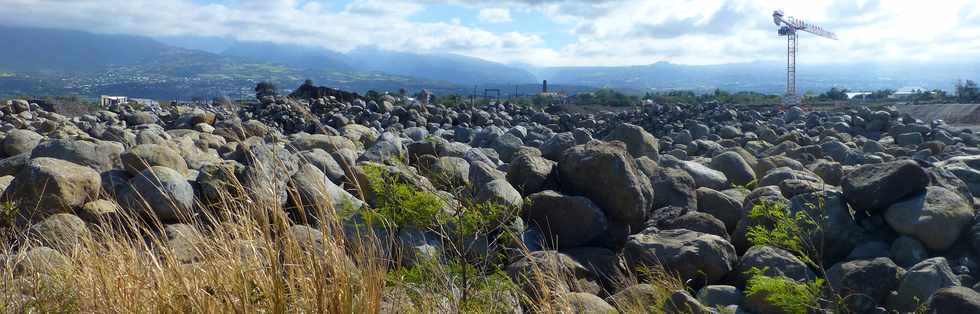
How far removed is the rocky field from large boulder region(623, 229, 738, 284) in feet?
0.06

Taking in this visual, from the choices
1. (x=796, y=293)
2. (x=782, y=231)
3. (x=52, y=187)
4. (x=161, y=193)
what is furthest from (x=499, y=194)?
(x=52, y=187)

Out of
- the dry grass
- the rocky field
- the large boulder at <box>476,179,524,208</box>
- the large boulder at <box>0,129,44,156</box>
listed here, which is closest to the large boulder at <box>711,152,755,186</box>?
the rocky field

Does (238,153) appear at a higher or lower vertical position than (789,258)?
higher

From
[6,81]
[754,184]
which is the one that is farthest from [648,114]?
[6,81]

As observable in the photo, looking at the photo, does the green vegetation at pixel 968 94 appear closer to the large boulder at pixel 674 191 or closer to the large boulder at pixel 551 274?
the large boulder at pixel 674 191

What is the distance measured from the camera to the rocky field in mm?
4211

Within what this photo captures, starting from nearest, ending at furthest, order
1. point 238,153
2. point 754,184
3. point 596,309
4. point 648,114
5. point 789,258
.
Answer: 1. point 596,309
2. point 789,258
3. point 238,153
4. point 754,184
5. point 648,114

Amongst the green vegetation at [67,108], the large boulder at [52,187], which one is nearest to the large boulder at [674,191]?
A: the large boulder at [52,187]

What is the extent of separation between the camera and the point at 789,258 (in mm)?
7668

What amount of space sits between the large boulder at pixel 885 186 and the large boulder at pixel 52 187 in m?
8.06

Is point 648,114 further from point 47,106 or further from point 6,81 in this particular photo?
point 6,81

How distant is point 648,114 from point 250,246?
29.4 m

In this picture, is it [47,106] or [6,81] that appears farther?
[6,81]

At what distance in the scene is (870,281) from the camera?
7199 millimetres
